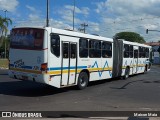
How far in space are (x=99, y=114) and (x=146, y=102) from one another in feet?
10.8

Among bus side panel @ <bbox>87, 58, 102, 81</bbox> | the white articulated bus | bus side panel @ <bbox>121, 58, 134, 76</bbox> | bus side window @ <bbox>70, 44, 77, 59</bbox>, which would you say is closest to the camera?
the white articulated bus

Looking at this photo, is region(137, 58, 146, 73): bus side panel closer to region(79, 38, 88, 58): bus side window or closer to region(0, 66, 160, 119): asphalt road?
region(79, 38, 88, 58): bus side window

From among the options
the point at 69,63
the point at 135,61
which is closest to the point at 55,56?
the point at 69,63

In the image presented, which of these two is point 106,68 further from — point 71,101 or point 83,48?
point 71,101

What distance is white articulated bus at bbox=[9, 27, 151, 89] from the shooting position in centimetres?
1314

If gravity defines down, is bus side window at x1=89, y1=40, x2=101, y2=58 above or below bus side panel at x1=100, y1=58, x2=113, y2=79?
above

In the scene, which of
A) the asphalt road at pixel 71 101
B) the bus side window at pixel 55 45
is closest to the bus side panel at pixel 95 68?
the asphalt road at pixel 71 101

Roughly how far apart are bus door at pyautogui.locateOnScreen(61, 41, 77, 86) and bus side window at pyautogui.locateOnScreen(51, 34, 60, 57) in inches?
15.4

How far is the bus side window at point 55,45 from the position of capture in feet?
44.0

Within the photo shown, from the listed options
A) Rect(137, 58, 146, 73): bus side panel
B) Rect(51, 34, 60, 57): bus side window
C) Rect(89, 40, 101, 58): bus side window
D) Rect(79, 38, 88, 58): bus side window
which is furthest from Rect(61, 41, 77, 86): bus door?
Rect(137, 58, 146, 73): bus side panel

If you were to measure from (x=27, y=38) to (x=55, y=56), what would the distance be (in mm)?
1443

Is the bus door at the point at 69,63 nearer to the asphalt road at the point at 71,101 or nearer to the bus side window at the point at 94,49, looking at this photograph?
the asphalt road at the point at 71,101

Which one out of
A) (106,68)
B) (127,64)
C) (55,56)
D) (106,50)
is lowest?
(106,68)

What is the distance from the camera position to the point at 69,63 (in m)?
14.5
